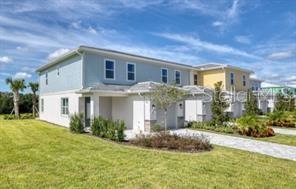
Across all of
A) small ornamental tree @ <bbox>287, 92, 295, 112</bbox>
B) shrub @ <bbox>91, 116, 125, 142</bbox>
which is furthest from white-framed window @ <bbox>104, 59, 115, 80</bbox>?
small ornamental tree @ <bbox>287, 92, 295, 112</bbox>

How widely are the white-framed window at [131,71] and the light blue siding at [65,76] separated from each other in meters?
4.08

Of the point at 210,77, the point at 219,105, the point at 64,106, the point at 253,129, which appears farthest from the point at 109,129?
the point at 210,77

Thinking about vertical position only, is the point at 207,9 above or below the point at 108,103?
above

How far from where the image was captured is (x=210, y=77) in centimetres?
2797

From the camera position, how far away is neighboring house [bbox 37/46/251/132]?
16.7 m

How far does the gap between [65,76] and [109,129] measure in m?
9.55

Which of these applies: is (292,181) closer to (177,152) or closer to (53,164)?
(177,152)

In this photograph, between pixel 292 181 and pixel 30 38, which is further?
pixel 30 38

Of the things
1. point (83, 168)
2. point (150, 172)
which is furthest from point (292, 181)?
point (83, 168)

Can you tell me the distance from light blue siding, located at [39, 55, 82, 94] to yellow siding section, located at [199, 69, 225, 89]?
1609 centimetres

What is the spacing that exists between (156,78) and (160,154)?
538 inches

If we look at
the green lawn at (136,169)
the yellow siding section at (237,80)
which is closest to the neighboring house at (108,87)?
the yellow siding section at (237,80)

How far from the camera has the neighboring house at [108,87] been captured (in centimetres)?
1666

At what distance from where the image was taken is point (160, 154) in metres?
8.93
